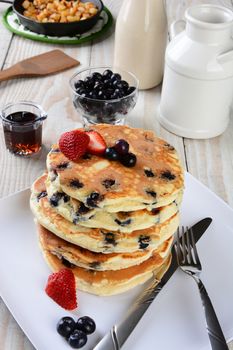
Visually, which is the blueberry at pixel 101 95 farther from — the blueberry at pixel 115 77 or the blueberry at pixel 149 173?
the blueberry at pixel 149 173

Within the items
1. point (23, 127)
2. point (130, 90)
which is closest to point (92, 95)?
point (130, 90)

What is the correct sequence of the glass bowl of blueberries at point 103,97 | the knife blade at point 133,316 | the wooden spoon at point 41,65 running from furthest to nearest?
1. the wooden spoon at point 41,65
2. the glass bowl of blueberries at point 103,97
3. the knife blade at point 133,316

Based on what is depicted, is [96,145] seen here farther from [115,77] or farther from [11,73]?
[11,73]

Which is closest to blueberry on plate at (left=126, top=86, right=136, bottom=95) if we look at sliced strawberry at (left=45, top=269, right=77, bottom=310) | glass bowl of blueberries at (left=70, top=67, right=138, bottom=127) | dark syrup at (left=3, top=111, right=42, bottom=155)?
glass bowl of blueberries at (left=70, top=67, right=138, bottom=127)

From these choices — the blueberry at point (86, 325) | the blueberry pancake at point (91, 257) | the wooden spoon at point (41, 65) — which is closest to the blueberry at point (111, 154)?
the blueberry pancake at point (91, 257)

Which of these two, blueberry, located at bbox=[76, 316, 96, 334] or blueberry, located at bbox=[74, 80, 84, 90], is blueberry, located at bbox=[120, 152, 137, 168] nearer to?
blueberry, located at bbox=[76, 316, 96, 334]

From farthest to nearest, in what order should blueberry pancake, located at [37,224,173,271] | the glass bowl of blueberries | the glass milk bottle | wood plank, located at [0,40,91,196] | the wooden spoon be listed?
the wooden spoon → the glass milk bottle → the glass bowl of blueberries → wood plank, located at [0,40,91,196] → blueberry pancake, located at [37,224,173,271]

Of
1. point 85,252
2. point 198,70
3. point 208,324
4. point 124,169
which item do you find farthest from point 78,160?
point 198,70

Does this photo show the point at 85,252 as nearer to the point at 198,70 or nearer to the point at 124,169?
the point at 124,169
